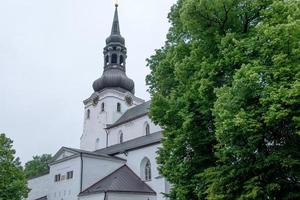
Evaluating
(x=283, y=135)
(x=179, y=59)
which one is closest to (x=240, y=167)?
(x=283, y=135)

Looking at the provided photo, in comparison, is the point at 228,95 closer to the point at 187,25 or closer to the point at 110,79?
the point at 187,25

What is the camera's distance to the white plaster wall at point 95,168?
33.6 m

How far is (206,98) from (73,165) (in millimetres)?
23258

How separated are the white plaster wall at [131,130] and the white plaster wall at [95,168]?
4664mm

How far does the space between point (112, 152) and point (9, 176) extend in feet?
42.6

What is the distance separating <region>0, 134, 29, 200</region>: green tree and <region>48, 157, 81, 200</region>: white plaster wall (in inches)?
281

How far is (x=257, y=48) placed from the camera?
12781 mm

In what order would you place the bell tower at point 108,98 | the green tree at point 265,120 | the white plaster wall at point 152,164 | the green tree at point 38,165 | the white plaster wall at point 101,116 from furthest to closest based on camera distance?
1. the green tree at point 38,165
2. the bell tower at point 108,98
3. the white plaster wall at point 101,116
4. the white plaster wall at point 152,164
5. the green tree at point 265,120

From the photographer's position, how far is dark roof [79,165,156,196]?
1187 inches

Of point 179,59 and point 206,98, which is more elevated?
point 179,59

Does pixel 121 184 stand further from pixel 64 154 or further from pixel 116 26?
pixel 116 26

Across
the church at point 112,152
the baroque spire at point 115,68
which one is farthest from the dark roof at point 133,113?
the baroque spire at point 115,68

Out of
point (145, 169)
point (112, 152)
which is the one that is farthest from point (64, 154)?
point (145, 169)

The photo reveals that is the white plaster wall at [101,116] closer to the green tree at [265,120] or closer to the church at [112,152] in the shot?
the church at [112,152]
